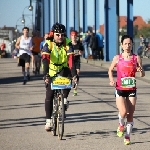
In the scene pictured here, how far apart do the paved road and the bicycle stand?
0.16 meters

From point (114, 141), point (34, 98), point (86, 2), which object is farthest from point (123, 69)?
point (86, 2)

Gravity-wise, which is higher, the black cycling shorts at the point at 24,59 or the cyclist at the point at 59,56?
the cyclist at the point at 59,56

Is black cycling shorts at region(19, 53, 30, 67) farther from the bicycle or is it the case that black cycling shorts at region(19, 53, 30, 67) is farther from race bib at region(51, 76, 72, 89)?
race bib at region(51, 76, 72, 89)

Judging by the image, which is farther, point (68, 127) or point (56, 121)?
point (68, 127)

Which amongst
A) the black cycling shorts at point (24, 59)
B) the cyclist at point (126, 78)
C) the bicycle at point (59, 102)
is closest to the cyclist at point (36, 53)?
the black cycling shorts at point (24, 59)

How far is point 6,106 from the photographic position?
14945 mm

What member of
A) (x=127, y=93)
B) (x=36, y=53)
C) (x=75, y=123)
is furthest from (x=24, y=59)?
(x=127, y=93)

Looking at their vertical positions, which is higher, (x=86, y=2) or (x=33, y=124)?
(x=86, y=2)

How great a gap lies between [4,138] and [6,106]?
4.93 m

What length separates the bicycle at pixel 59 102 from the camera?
32.6ft

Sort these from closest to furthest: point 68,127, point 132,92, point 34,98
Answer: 1. point 132,92
2. point 68,127
3. point 34,98

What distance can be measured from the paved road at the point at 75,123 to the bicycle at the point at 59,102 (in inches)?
6.4

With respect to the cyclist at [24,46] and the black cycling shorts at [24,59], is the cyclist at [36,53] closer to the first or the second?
the black cycling shorts at [24,59]

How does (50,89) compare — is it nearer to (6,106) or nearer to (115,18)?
(6,106)
